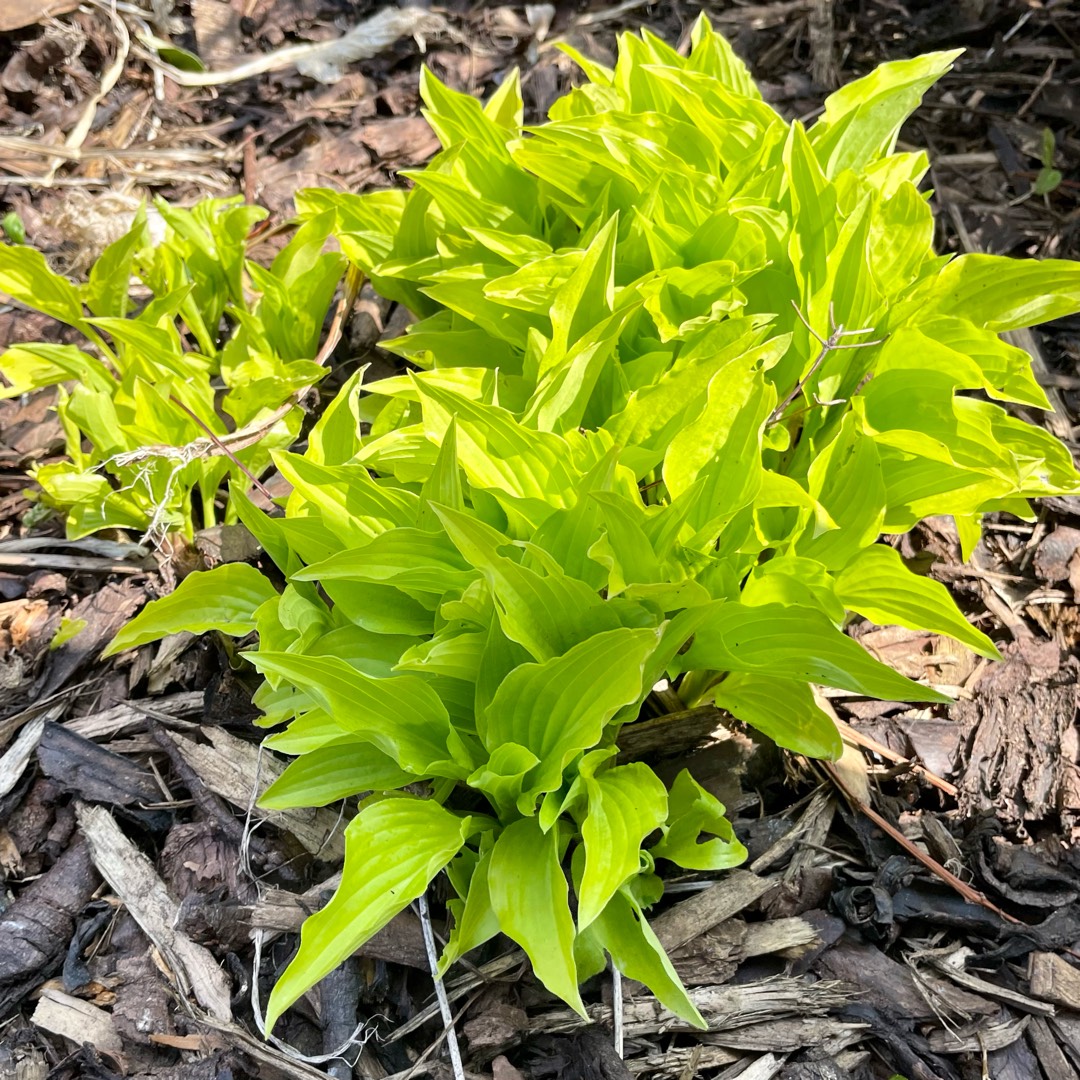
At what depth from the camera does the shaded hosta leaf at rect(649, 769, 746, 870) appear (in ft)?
5.49

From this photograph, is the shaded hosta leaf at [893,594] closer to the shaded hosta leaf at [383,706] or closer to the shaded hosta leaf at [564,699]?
the shaded hosta leaf at [564,699]

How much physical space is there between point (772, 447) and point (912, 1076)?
1.24 m

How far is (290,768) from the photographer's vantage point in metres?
1.61

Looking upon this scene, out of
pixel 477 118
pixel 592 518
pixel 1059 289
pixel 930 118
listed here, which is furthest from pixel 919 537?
pixel 930 118

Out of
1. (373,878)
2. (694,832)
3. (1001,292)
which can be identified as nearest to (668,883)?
(694,832)

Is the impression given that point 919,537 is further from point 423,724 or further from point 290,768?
point 290,768

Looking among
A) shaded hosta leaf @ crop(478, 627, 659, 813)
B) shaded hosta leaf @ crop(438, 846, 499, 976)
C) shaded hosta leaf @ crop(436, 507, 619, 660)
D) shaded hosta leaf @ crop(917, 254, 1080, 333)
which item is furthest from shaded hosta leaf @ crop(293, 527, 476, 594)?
shaded hosta leaf @ crop(917, 254, 1080, 333)

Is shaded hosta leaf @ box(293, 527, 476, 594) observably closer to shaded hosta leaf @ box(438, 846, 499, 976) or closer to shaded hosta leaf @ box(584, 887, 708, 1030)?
shaded hosta leaf @ box(438, 846, 499, 976)

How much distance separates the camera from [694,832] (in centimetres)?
171

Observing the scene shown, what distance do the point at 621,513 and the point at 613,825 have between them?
510mm

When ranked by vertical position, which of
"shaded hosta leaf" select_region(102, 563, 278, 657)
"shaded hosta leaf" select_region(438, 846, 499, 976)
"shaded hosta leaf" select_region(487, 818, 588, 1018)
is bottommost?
"shaded hosta leaf" select_region(438, 846, 499, 976)

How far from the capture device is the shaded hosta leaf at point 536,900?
1.36 metres

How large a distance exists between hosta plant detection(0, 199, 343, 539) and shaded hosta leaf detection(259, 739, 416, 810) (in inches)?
29.9

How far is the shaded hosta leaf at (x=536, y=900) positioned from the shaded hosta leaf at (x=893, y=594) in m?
0.75
